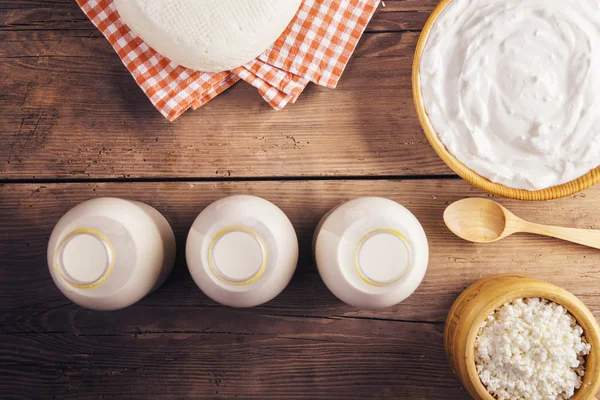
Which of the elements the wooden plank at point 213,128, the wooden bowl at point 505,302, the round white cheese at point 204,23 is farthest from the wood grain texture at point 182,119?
the wooden bowl at point 505,302

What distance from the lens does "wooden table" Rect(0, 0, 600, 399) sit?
2.35 ft

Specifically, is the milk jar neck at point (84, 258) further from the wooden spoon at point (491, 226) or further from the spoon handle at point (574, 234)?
the spoon handle at point (574, 234)

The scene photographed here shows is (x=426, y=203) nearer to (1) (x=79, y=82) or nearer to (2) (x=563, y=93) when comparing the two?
(2) (x=563, y=93)

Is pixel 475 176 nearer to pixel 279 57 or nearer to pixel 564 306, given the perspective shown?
pixel 564 306

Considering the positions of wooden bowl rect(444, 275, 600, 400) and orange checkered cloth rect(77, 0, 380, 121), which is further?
orange checkered cloth rect(77, 0, 380, 121)

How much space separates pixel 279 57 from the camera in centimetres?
70

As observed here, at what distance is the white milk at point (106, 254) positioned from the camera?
0.55 meters

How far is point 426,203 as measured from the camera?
71cm

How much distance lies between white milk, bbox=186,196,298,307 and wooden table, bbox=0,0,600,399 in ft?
0.44

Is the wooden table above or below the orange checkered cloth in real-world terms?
below

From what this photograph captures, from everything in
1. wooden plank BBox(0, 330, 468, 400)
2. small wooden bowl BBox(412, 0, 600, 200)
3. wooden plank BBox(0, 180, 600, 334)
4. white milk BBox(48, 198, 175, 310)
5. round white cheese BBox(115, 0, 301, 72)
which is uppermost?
round white cheese BBox(115, 0, 301, 72)

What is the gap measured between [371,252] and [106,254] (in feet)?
1.04

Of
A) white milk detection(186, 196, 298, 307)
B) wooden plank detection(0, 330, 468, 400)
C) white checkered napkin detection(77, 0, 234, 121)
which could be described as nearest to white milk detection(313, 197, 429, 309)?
white milk detection(186, 196, 298, 307)

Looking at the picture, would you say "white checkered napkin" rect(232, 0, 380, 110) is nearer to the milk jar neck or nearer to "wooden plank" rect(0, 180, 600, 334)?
"wooden plank" rect(0, 180, 600, 334)
